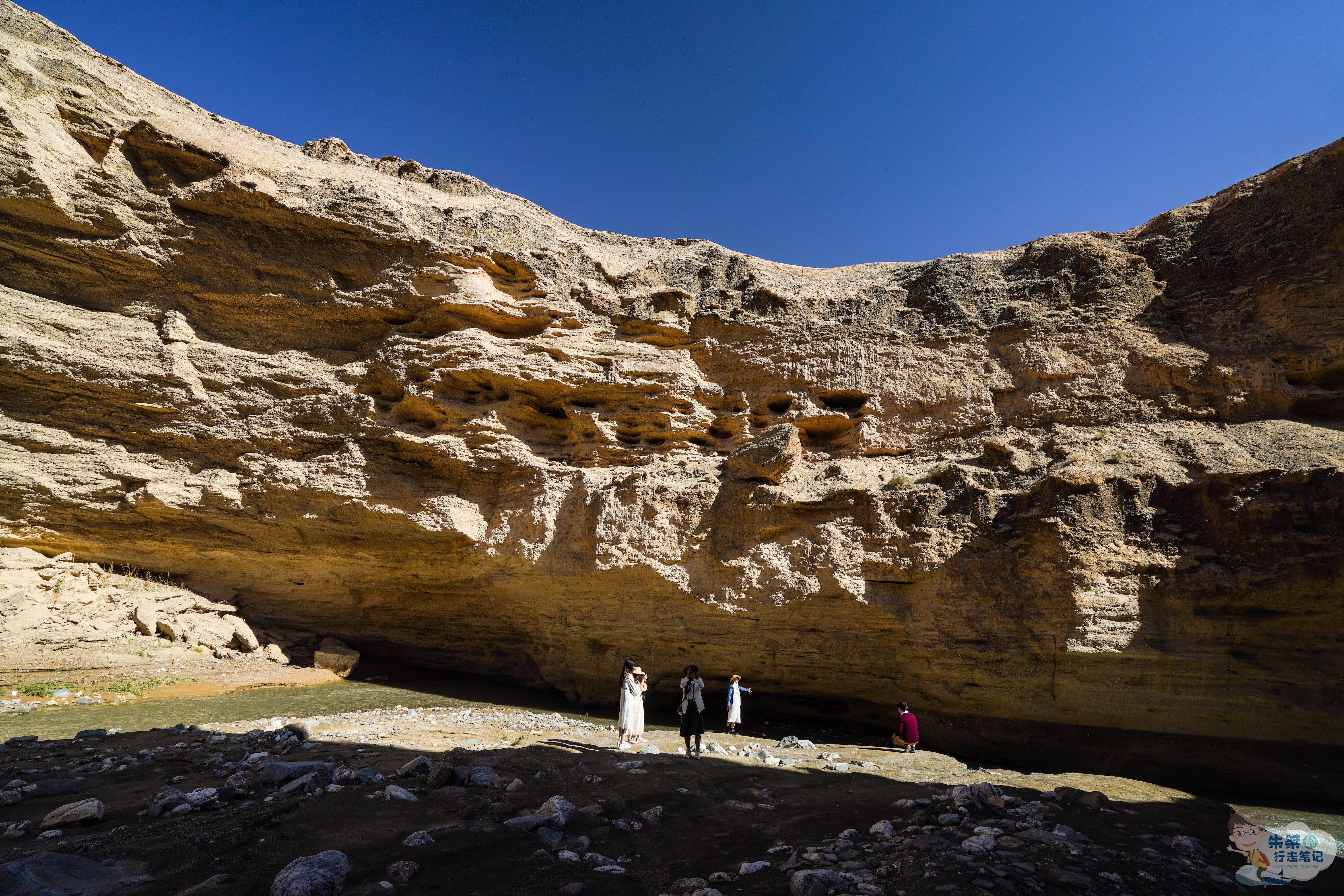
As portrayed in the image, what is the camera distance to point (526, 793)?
5.52m

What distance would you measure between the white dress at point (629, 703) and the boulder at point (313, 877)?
18.0 feet

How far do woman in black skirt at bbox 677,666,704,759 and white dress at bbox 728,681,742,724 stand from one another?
2028 millimetres

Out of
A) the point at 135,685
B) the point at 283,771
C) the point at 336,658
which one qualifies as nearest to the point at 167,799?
the point at 283,771

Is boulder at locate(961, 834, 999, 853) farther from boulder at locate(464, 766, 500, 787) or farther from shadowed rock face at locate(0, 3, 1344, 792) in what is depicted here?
shadowed rock face at locate(0, 3, 1344, 792)

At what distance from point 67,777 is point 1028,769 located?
12.2 meters

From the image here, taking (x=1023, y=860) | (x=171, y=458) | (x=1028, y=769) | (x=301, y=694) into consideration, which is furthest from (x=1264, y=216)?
(x=171, y=458)

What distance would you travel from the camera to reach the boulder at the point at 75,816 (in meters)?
4.18

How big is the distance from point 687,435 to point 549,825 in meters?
10.1

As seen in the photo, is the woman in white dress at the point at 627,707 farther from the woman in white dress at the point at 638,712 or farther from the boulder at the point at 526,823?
the boulder at the point at 526,823

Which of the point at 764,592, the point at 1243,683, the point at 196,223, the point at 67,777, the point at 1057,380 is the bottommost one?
the point at 67,777

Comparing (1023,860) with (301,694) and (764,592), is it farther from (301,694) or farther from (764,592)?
(301,694)

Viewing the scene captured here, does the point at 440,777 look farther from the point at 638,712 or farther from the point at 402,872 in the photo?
the point at 638,712

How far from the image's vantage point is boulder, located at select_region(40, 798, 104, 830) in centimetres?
418

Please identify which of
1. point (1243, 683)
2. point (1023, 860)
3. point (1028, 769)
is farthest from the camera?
point (1028, 769)
